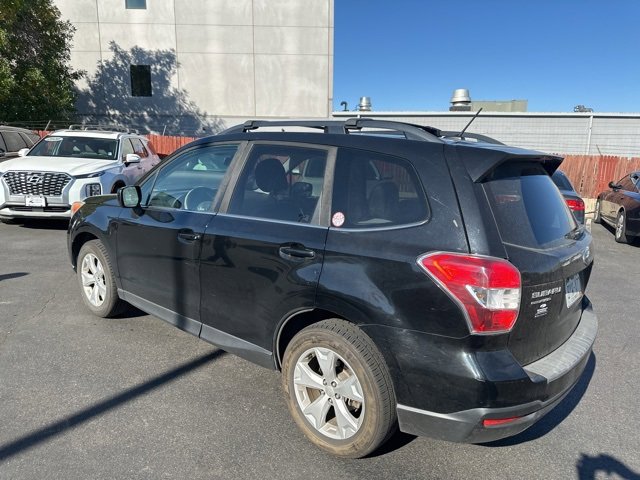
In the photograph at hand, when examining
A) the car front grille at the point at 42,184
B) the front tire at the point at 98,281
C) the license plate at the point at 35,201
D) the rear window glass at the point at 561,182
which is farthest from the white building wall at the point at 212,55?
the front tire at the point at 98,281

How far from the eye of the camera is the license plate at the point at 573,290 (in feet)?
8.57

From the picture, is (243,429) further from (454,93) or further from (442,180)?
(454,93)

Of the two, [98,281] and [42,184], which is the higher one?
[42,184]

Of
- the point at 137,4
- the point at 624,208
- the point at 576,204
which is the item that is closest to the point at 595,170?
the point at 624,208

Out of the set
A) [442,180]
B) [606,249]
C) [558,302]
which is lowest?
[606,249]

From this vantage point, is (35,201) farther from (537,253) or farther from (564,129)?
(564,129)

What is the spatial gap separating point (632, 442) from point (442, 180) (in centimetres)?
209

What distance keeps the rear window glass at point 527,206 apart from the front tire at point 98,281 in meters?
3.40

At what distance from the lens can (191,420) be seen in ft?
9.66

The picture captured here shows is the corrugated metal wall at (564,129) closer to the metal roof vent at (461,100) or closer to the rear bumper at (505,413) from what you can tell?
the metal roof vent at (461,100)

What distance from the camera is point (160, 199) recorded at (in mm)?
3844

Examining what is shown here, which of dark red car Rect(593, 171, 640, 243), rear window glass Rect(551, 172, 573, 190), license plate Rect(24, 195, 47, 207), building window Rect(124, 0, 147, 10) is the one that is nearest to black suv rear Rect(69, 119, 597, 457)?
rear window glass Rect(551, 172, 573, 190)

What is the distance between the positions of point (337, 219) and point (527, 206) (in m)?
1.04

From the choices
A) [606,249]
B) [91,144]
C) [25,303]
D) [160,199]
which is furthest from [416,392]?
[91,144]
